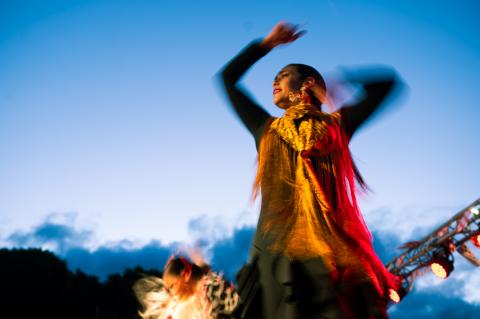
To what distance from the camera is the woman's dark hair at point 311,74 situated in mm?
2414

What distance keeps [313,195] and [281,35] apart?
794 millimetres

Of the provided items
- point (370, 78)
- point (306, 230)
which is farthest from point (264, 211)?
point (370, 78)

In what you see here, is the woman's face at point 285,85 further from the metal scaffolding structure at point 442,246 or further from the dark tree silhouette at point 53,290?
the dark tree silhouette at point 53,290

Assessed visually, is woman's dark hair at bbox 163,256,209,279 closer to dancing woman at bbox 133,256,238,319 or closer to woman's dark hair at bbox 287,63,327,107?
dancing woman at bbox 133,256,238,319

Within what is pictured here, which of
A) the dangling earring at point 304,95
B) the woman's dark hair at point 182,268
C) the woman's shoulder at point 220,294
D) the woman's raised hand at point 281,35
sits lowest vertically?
the woman's shoulder at point 220,294

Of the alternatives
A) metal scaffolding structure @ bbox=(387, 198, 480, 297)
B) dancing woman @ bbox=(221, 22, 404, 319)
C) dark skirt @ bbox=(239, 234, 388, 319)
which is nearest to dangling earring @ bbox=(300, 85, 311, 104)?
dancing woman @ bbox=(221, 22, 404, 319)

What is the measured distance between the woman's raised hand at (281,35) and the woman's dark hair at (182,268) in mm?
1084

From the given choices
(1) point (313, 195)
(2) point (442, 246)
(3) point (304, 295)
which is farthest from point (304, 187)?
(2) point (442, 246)

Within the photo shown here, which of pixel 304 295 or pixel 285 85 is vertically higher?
pixel 285 85

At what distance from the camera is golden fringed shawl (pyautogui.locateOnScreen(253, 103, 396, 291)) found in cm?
203

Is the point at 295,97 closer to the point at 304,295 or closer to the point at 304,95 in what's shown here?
the point at 304,95

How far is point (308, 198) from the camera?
215cm

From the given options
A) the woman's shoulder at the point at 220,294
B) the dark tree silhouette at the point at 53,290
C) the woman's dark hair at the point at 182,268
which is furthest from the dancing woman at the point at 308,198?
the dark tree silhouette at the point at 53,290

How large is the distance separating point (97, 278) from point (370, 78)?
29679 mm
